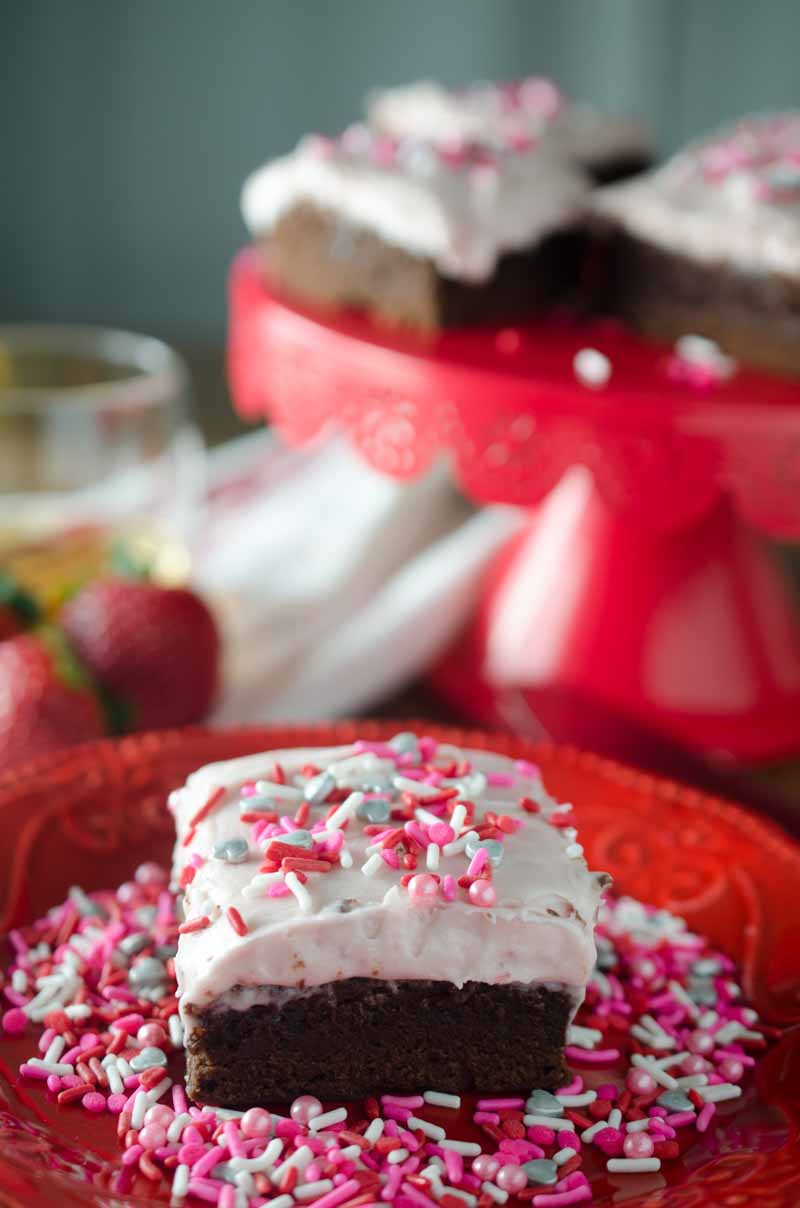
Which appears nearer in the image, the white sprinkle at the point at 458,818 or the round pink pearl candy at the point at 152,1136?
the round pink pearl candy at the point at 152,1136

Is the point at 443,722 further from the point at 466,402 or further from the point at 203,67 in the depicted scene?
the point at 203,67

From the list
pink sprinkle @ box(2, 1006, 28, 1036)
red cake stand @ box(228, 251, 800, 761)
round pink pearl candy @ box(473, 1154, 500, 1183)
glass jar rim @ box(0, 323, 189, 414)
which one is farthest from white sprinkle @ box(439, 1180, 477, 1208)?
glass jar rim @ box(0, 323, 189, 414)

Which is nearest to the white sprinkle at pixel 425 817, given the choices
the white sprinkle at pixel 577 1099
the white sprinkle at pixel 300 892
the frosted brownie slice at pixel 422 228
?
the white sprinkle at pixel 300 892

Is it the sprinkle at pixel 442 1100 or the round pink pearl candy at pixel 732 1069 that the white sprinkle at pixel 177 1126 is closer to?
the sprinkle at pixel 442 1100

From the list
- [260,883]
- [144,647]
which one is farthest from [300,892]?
[144,647]

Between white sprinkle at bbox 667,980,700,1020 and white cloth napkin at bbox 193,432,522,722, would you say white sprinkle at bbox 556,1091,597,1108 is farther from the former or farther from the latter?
white cloth napkin at bbox 193,432,522,722

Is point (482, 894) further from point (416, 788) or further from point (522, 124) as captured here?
point (522, 124)
